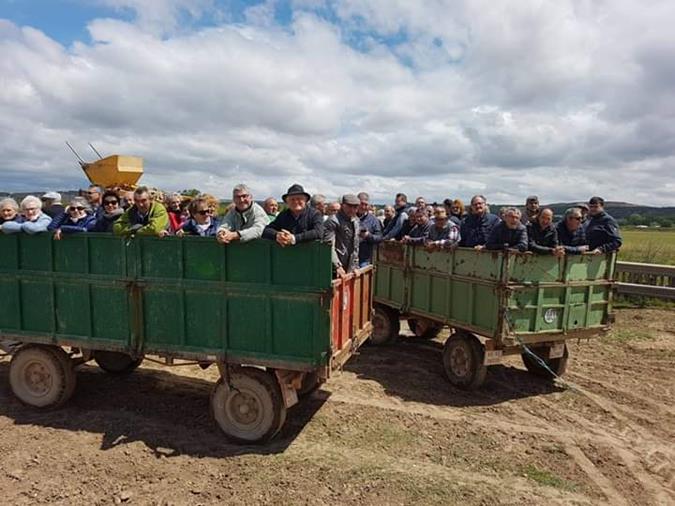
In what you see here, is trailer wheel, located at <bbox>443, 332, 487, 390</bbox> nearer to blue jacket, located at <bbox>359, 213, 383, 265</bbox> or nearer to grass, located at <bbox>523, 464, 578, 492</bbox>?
grass, located at <bbox>523, 464, 578, 492</bbox>

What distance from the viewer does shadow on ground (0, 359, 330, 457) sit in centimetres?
523

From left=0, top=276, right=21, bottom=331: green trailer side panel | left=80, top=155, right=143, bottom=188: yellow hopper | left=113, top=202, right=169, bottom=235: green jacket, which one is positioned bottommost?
left=0, top=276, right=21, bottom=331: green trailer side panel

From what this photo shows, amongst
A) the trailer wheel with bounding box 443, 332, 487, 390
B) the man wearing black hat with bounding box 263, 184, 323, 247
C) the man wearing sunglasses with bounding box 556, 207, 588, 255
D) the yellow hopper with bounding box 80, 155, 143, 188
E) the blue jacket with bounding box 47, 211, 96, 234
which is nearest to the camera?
the man wearing black hat with bounding box 263, 184, 323, 247

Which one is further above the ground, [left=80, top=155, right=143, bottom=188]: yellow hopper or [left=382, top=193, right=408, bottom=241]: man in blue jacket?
[left=80, top=155, right=143, bottom=188]: yellow hopper

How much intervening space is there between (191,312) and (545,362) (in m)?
5.02

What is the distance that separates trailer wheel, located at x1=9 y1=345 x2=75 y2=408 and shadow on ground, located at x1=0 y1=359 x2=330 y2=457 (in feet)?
0.45

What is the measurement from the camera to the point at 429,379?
Answer: 293 inches

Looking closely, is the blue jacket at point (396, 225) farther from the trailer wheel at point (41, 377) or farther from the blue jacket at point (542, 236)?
the trailer wheel at point (41, 377)

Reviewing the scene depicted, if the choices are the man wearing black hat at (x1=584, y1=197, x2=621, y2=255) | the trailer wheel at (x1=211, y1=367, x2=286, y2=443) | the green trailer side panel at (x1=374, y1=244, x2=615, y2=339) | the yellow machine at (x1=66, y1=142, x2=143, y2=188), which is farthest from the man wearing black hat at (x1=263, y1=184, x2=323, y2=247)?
the yellow machine at (x1=66, y1=142, x2=143, y2=188)

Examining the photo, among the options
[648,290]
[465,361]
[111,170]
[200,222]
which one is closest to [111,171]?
[111,170]

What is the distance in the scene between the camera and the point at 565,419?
613cm

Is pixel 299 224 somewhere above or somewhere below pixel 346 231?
above

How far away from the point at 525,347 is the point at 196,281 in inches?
167

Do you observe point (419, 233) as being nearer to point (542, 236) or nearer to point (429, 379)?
point (542, 236)
